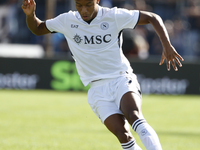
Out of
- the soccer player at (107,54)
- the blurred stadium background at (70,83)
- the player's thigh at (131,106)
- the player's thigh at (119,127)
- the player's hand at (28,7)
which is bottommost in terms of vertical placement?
the blurred stadium background at (70,83)

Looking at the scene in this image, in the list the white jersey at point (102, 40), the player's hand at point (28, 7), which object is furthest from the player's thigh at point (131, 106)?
the player's hand at point (28, 7)

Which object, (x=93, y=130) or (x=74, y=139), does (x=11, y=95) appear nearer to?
(x=93, y=130)

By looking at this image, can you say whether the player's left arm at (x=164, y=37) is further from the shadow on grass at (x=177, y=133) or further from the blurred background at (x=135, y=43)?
the blurred background at (x=135, y=43)

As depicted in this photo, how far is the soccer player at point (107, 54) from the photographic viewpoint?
198 inches

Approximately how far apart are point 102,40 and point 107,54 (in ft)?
0.60

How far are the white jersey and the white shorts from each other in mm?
89

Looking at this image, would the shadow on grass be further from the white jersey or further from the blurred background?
the blurred background

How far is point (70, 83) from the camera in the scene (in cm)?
1627

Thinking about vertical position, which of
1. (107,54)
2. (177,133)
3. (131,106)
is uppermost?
(107,54)

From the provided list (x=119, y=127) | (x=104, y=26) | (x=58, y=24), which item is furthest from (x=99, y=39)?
(x=119, y=127)

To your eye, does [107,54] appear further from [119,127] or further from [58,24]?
[119,127]

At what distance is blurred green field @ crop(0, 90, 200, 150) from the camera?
23.7ft

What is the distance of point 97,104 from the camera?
17.2ft

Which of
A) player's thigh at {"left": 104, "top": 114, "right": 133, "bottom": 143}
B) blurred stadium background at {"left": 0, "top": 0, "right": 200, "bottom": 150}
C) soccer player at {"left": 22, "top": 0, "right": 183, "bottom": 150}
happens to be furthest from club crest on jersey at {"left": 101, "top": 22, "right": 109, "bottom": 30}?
→ blurred stadium background at {"left": 0, "top": 0, "right": 200, "bottom": 150}
